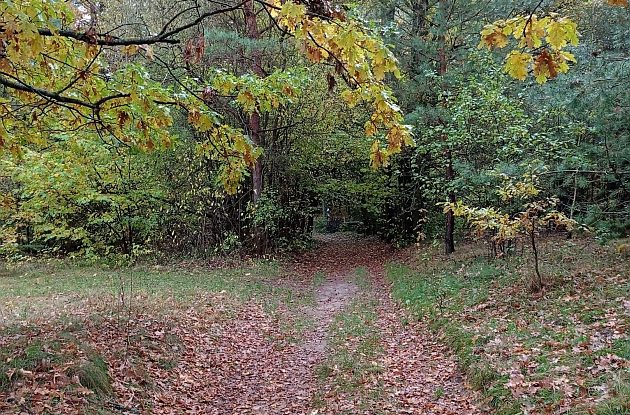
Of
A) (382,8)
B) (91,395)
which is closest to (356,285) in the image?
(91,395)

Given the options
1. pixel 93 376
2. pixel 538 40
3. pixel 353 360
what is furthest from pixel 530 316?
pixel 93 376

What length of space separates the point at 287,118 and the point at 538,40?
15.8m

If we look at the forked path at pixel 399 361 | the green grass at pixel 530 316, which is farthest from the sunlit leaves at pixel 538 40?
the forked path at pixel 399 361

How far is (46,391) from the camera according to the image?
5.13 metres

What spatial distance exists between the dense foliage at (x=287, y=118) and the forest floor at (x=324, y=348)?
2237mm

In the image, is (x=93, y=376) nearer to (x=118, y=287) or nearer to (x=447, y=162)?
(x=118, y=287)

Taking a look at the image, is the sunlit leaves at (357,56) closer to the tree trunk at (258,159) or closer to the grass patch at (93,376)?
the grass patch at (93,376)

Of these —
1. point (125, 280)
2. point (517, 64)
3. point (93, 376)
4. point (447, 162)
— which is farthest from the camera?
point (447, 162)

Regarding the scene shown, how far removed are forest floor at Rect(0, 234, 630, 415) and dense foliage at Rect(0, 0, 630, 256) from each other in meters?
2.24

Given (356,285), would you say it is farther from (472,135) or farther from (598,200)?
(598,200)

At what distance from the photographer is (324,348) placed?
845 cm

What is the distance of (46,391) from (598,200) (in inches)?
440

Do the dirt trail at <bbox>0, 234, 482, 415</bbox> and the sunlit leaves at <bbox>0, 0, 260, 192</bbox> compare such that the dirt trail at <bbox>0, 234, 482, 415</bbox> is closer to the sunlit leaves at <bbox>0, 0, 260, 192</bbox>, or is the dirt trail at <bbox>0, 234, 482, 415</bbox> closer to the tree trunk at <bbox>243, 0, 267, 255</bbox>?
the sunlit leaves at <bbox>0, 0, 260, 192</bbox>

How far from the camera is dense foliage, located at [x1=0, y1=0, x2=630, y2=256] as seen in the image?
454cm
